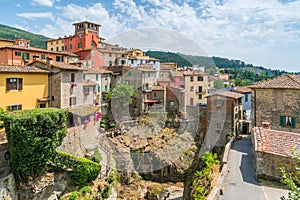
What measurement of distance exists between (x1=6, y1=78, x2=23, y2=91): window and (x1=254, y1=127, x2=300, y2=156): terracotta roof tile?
60.3 ft

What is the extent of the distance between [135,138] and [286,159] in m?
21.3

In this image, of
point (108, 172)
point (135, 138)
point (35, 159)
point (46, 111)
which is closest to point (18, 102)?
point (46, 111)

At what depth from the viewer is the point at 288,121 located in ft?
59.3

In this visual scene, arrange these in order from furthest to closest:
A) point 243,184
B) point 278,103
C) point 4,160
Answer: point 278,103 < point 4,160 < point 243,184

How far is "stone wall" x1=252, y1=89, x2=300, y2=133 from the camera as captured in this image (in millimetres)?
17641

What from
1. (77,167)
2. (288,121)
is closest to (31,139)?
(77,167)

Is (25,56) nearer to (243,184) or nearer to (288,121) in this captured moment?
(243,184)

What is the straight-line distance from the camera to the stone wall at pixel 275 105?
1764 centimetres

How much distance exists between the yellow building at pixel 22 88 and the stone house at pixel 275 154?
18001 mm

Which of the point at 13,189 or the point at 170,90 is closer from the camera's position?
the point at 13,189

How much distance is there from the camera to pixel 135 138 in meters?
29.6

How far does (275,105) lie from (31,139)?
63.7 feet

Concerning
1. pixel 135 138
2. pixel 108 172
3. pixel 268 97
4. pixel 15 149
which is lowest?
pixel 108 172

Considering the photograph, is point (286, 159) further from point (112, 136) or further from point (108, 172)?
point (112, 136)
